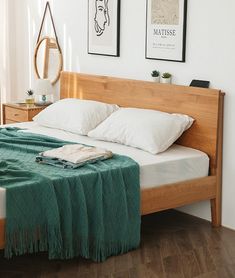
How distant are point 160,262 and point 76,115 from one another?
5.00 feet

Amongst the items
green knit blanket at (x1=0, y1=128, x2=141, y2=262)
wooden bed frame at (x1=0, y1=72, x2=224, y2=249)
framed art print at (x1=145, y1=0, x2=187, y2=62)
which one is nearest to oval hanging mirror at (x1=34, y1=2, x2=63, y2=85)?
wooden bed frame at (x1=0, y1=72, x2=224, y2=249)

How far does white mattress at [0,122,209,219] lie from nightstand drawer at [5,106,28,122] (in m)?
1.15

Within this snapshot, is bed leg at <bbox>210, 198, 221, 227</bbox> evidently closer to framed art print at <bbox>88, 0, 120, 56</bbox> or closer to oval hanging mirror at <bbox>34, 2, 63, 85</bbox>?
framed art print at <bbox>88, 0, 120, 56</bbox>

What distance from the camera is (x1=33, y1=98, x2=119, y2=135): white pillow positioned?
4453mm

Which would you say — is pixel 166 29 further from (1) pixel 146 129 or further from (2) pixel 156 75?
(1) pixel 146 129

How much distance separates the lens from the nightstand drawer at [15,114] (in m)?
5.19

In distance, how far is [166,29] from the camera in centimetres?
429

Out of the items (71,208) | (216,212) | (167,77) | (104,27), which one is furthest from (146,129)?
(104,27)

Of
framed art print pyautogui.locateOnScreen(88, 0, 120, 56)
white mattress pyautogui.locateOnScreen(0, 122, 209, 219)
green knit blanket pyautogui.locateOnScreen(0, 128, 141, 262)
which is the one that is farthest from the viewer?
framed art print pyautogui.locateOnScreen(88, 0, 120, 56)

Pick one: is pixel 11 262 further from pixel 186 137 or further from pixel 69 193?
pixel 186 137

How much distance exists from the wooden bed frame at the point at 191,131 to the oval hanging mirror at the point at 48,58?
1107 mm

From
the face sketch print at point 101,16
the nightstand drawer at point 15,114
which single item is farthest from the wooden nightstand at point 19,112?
the face sketch print at point 101,16

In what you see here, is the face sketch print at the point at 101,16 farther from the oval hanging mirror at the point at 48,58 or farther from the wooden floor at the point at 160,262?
the wooden floor at the point at 160,262

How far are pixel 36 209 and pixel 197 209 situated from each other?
1487mm
